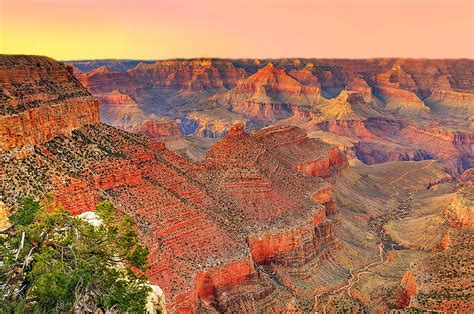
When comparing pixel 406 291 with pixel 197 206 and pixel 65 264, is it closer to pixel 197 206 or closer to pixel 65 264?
pixel 197 206

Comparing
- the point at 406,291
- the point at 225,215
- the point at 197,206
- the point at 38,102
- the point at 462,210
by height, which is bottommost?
the point at 406,291

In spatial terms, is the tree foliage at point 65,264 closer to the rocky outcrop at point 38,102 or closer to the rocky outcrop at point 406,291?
the rocky outcrop at point 38,102

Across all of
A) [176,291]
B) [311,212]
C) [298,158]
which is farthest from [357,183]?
[176,291]

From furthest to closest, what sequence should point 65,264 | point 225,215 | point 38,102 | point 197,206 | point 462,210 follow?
point 462,210 → point 225,215 → point 197,206 → point 38,102 → point 65,264

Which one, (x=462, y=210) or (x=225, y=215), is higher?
(x=225, y=215)

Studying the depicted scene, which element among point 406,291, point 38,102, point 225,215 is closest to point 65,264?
point 38,102

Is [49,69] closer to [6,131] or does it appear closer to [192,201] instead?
[6,131]
